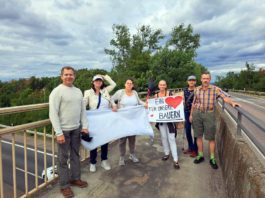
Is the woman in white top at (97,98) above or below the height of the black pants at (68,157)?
above

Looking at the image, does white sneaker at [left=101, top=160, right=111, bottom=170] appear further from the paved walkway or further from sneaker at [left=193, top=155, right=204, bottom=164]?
sneaker at [left=193, top=155, right=204, bottom=164]

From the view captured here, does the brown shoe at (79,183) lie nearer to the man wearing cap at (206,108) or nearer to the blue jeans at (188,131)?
the man wearing cap at (206,108)

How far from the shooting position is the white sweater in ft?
10.5

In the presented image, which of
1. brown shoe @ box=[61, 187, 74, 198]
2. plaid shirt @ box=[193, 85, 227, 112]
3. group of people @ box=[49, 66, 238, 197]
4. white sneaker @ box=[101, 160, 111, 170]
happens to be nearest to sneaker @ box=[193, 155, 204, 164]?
group of people @ box=[49, 66, 238, 197]

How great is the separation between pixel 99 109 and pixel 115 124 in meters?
0.47

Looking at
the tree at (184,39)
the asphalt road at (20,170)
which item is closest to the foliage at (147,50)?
the tree at (184,39)

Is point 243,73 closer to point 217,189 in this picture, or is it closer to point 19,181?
point 19,181

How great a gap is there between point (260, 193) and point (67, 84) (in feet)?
8.69

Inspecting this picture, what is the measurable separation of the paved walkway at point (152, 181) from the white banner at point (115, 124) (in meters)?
0.62

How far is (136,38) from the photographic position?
45.6 metres

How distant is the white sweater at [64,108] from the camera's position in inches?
126

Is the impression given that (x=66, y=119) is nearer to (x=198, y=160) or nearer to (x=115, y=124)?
(x=115, y=124)

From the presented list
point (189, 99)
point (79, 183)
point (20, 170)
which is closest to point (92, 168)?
point (79, 183)

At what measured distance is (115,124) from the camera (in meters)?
4.53
